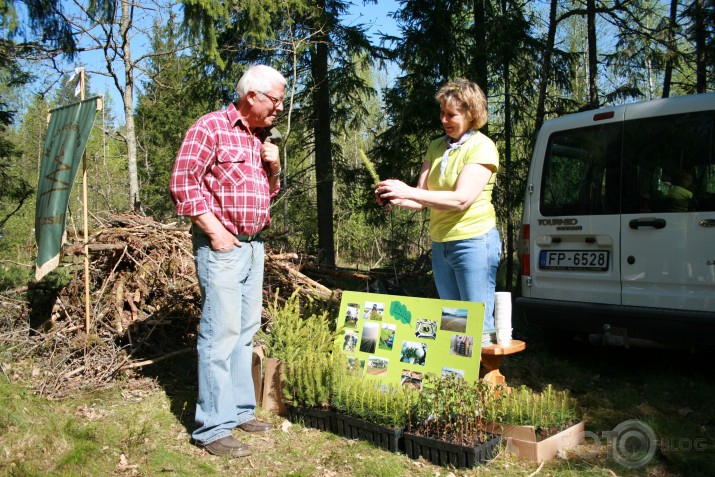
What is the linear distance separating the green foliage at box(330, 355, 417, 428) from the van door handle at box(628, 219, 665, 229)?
238 cm

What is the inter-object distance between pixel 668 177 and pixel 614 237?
1.96ft

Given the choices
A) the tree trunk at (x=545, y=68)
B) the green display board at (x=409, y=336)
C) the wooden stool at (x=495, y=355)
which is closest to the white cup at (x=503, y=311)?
the wooden stool at (x=495, y=355)

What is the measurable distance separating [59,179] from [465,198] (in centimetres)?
333

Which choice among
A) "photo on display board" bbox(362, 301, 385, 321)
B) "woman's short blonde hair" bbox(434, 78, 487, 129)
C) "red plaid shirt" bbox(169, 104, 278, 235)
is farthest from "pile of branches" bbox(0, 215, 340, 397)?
"woman's short blonde hair" bbox(434, 78, 487, 129)

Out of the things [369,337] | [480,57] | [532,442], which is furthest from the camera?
[480,57]

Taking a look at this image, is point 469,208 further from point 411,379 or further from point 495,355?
point 411,379

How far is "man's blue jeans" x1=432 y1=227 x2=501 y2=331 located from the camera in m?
3.49

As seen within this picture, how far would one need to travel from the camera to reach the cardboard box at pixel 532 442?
3139mm

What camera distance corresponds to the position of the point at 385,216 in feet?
34.1

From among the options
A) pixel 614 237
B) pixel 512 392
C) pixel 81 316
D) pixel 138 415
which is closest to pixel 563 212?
pixel 614 237

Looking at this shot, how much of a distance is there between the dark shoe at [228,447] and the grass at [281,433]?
0.05m

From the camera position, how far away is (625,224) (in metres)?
4.65

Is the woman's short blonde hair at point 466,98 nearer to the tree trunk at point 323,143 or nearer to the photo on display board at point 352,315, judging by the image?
the photo on display board at point 352,315

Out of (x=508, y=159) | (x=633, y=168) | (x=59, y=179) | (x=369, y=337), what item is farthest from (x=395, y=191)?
(x=508, y=159)
